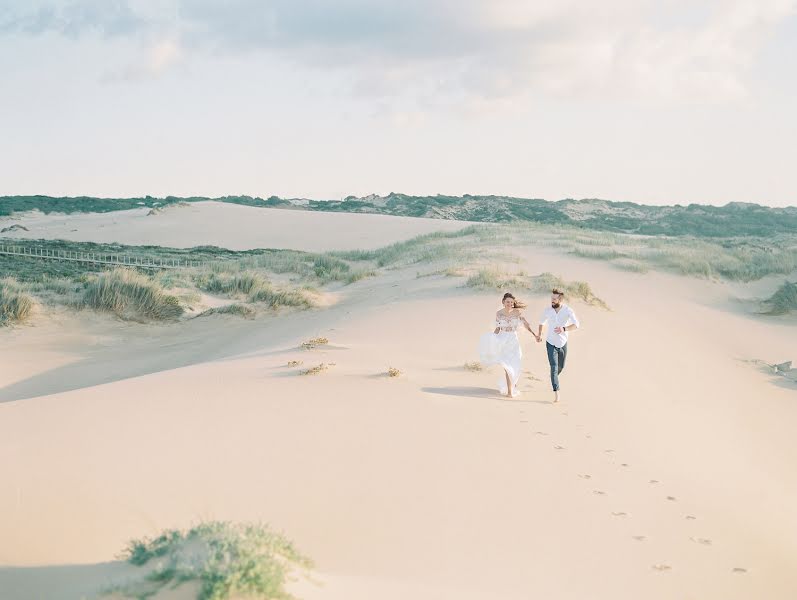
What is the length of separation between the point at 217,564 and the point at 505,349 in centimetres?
598

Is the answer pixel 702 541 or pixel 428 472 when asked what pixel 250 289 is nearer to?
pixel 428 472

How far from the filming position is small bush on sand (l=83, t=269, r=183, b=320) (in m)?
16.4

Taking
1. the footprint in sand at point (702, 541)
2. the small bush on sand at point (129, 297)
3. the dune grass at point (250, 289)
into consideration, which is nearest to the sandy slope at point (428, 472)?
the footprint in sand at point (702, 541)

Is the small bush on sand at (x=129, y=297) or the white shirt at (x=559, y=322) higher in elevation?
the white shirt at (x=559, y=322)

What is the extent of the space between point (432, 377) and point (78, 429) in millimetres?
4055

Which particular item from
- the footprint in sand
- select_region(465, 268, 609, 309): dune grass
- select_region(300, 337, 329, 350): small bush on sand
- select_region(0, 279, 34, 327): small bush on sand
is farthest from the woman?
select_region(0, 279, 34, 327): small bush on sand

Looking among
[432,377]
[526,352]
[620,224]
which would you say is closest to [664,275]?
[526,352]

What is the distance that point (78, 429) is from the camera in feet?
22.8

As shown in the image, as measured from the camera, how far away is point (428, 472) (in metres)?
6.30

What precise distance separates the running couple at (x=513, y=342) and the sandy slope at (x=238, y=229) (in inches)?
1302

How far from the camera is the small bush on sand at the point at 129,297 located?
1636 cm

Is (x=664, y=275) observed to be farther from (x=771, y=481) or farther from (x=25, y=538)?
(x=25, y=538)

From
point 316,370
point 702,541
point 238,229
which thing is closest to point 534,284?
point 316,370

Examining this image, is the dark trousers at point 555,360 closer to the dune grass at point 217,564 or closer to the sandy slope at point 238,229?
the dune grass at point 217,564
